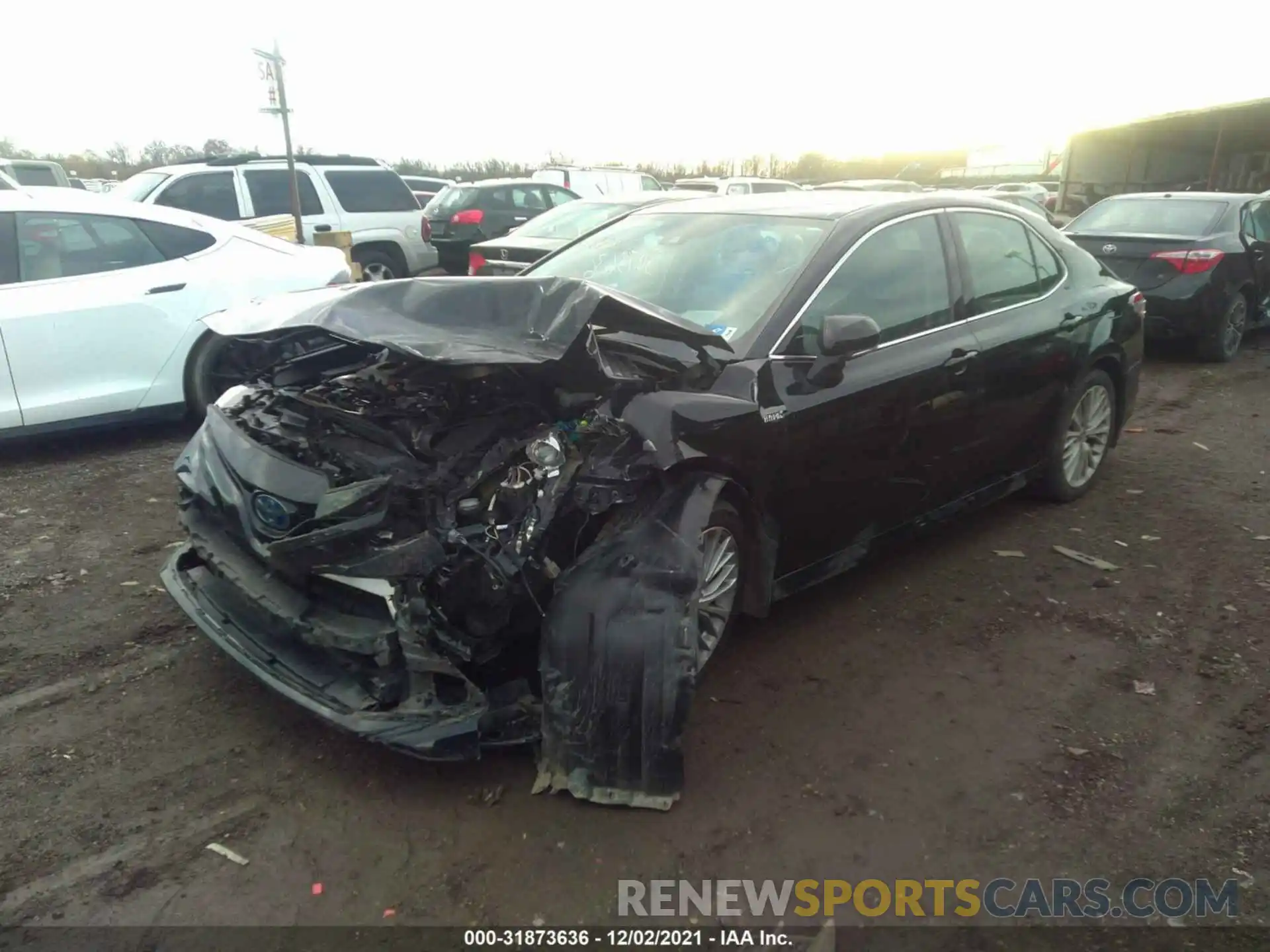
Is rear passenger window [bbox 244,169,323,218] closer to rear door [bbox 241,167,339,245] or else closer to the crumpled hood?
rear door [bbox 241,167,339,245]

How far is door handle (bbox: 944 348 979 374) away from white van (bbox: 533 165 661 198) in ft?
45.3

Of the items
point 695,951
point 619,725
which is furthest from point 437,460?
point 695,951

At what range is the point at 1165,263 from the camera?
8.95 meters

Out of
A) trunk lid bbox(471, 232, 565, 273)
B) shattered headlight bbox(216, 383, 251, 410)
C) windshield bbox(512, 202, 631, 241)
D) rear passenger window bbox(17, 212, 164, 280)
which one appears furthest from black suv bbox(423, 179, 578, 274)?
shattered headlight bbox(216, 383, 251, 410)

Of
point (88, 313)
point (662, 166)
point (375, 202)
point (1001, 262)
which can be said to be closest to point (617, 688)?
point (1001, 262)

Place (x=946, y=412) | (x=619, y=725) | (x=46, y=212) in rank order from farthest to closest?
1. (x=46, y=212)
2. (x=946, y=412)
3. (x=619, y=725)

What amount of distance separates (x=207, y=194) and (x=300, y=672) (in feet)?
30.1

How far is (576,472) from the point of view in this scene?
303cm

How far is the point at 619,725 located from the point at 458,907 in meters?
0.67

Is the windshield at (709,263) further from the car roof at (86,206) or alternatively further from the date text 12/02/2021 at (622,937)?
the car roof at (86,206)

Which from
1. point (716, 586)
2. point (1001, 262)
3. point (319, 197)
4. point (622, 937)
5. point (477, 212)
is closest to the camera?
point (622, 937)

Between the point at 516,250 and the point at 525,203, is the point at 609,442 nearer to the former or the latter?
the point at 516,250

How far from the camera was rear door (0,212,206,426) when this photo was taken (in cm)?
554

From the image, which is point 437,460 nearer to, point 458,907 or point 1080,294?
point 458,907
